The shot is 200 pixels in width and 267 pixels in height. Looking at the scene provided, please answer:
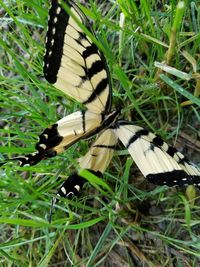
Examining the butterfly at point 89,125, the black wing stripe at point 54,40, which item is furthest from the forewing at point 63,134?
the black wing stripe at point 54,40

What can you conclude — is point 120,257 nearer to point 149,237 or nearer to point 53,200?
point 149,237

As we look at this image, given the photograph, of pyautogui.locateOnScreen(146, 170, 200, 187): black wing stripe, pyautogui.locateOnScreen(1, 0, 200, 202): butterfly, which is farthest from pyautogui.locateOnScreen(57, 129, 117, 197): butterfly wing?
pyautogui.locateOnScreen(146, 170, 200, 187): black wing stripe

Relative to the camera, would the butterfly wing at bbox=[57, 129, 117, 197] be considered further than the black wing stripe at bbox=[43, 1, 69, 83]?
Yes

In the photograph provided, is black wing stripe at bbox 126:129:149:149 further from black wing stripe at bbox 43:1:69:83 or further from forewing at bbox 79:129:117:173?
black wing stripe at bbox 43:1:69:83

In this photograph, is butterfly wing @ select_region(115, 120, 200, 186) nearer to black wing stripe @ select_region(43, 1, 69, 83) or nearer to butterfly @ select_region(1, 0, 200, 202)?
butterfly @ select_region(1, 0, 200, 202)

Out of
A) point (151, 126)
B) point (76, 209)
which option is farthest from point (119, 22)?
point (76, 209)

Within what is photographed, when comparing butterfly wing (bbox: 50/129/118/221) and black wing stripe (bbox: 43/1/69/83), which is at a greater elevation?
black wing stripe (bbox: 43/1/69/83)

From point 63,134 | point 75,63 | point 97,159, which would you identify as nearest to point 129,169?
point 97,159
